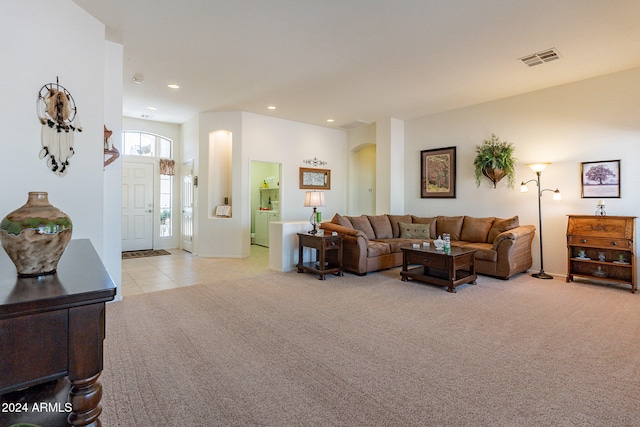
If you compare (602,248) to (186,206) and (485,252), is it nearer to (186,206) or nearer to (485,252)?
(485,252)

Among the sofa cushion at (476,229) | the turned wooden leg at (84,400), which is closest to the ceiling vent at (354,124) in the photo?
the sofa cushion at (476,229)

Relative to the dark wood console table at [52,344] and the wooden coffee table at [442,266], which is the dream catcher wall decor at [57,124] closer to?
the dark wood console table at [52,344]

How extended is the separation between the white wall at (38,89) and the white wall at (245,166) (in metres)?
3.30

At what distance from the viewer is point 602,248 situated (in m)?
4.38

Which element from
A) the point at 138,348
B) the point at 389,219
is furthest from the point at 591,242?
the point at 138,348

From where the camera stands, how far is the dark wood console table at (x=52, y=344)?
2.69ft

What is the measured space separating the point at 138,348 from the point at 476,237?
16.6ft

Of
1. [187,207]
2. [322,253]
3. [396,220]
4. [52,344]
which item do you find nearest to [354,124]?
[396,220]

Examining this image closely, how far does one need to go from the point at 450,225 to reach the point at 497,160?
1.35 metres

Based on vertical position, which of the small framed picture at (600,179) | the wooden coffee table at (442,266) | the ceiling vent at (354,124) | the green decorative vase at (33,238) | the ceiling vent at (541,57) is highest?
the ceiling vent at (354,124)

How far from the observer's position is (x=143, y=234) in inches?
294

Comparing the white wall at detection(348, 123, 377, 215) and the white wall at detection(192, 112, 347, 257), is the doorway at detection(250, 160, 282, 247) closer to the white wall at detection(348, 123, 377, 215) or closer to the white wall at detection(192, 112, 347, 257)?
the white wall at detection(192, 112, 347, 257)

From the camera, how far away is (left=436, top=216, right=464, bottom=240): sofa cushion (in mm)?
5807

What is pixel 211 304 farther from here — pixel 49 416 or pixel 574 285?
pixel 574 285
